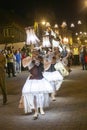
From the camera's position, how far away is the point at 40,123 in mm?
11578

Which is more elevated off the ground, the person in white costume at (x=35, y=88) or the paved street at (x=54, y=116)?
the person in white costume at (x=35, y=88)

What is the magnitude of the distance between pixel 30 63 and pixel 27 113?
1.55 meters

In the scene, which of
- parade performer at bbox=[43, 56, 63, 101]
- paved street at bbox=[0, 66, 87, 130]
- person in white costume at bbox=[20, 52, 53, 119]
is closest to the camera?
paved street at bbox=[0, 66, 87, 130]

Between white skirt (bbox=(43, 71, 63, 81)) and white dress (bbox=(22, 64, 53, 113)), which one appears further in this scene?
white skirt (bbox=(43, 71, 63, 81))

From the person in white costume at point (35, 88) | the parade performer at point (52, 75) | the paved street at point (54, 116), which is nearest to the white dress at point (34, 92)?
the person in white costume at point (35, 88)

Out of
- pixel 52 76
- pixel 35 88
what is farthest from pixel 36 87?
pixel 52 76

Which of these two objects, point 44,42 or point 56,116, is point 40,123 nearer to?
point 56,116

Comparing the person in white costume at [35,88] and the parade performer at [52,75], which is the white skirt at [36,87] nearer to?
the person in white costume at [35,88]

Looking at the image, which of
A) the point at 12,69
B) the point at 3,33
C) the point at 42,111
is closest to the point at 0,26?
the point at 3,33

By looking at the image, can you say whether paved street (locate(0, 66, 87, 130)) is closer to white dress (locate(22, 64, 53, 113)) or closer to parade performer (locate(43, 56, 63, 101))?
white dress (locate(22, 64, 53, 113))

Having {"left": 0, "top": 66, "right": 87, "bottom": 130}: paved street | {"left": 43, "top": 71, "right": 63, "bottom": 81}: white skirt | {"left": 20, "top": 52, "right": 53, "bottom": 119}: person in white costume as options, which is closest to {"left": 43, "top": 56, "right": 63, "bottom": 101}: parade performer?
{"left": 43, "top": 71, "right": 63, "bottom": 81}: white skirt

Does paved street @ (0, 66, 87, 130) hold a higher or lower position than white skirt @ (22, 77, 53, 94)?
lower

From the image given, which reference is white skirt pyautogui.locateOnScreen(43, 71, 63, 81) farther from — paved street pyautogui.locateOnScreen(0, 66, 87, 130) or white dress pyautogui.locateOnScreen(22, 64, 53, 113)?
white dress pyautogui.locateOnScreen(22, 64, 53, 113)

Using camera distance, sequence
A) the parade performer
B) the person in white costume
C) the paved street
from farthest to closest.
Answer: the parade performer
the person in white costume
the paved street
